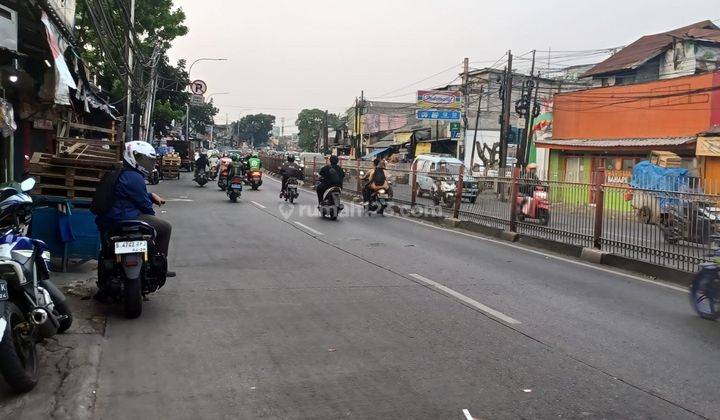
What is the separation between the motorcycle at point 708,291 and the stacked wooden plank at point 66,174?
7.15m

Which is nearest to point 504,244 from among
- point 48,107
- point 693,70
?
point 48,107

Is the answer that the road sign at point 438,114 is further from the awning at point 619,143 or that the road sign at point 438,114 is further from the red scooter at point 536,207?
the red scooter at point 536,207

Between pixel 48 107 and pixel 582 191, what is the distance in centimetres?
1153

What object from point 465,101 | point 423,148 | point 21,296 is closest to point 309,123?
point 423,148

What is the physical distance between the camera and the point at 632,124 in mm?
25828

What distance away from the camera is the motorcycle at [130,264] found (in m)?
5.91

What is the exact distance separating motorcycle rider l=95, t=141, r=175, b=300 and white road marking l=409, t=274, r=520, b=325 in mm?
3362

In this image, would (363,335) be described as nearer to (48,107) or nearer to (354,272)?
(354,272)

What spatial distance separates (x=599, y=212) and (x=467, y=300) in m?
5.23

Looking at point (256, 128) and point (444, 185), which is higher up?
point (256, 128)

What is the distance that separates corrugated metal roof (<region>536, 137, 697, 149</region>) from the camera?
2208 centimetres

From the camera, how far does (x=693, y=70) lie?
3098 centimetres

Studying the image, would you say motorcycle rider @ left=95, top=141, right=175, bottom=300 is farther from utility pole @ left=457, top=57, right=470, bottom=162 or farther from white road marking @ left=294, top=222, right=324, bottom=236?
utility pole @ left=457, top=57, right=470, bottom=162

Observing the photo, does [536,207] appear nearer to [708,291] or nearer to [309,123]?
[708,291]
